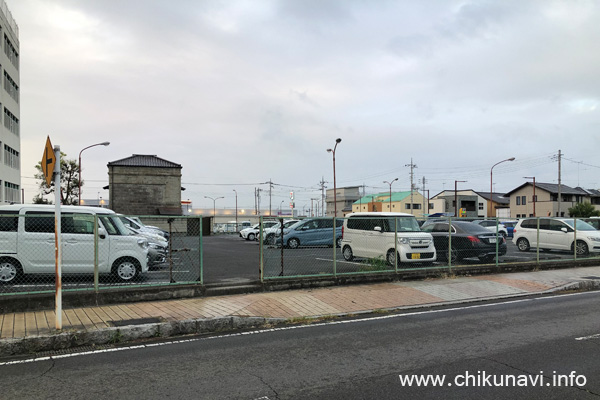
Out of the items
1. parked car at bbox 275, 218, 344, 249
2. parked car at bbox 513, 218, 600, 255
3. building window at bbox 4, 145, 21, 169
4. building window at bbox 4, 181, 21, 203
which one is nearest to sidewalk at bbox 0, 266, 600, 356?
parked car at bbox 513, 218, 600, 255

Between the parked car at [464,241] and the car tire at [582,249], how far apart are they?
4.55m

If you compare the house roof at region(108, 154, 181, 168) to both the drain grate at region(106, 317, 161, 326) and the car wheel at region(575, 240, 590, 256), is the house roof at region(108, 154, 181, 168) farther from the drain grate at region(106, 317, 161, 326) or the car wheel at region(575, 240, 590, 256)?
the drain grate at region(106, 317, 161, 326)

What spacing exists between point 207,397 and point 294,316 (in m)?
3.81

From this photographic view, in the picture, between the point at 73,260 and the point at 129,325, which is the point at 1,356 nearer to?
the point at 129,325

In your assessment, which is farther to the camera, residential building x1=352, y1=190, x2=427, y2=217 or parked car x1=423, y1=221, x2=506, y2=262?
residential building x1=352, y1=190, x2=427, y2=217

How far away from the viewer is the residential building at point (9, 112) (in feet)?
115

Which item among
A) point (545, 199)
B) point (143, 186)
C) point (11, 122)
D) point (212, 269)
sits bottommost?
point (212, 269)

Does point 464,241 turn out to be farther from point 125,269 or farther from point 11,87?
point 11,87

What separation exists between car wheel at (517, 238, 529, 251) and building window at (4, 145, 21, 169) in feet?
128

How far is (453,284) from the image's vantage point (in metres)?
11.5

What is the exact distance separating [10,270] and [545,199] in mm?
71469

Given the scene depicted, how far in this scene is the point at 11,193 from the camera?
38094 millimetres

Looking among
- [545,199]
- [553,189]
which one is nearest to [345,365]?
[545,199]

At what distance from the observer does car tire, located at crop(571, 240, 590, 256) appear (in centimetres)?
1655
